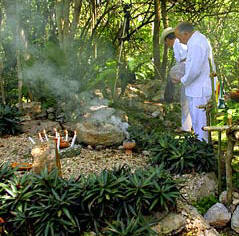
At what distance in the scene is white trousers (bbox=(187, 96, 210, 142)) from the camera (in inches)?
182

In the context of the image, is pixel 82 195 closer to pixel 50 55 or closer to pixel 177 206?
pixel 177 206

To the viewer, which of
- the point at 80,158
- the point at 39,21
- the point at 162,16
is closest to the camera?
the point at 80,158

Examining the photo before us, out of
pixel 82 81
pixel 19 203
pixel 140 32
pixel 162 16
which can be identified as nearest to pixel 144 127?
pixel 82 81

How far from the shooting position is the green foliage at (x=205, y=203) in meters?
3.57

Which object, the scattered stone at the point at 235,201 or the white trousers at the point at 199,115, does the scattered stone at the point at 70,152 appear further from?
the scattered stone at the point at 235,201

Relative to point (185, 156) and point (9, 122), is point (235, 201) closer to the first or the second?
point (185, 156)

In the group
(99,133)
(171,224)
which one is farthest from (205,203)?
(99,133)

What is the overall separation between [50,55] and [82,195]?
4427mm

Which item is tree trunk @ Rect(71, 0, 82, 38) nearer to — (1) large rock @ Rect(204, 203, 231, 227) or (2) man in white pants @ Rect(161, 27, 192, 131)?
(2) man in white pants @ Rect(161, 27, 192, 131)

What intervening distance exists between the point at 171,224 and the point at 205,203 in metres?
0.80

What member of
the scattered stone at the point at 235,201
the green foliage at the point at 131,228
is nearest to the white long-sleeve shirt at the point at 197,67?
the scattered stone at the point at 235,201

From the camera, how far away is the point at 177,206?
3287mm

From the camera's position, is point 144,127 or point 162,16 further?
point 162,16

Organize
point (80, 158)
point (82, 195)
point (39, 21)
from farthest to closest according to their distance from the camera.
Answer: point (39, 21) < point (80, 158) < point (82, 195)
